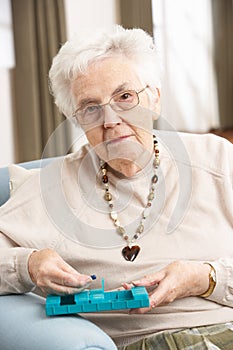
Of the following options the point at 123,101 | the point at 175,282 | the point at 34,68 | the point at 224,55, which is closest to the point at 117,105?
the point at 123,101

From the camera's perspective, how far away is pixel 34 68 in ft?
15.1

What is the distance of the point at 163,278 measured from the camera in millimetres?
1573

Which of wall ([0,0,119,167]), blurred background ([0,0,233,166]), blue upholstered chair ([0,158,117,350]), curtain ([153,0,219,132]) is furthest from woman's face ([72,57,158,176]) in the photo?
curtain ([153,0,219,132])

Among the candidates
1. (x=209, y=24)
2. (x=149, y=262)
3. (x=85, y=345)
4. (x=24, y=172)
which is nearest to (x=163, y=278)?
(x=149, y=262)

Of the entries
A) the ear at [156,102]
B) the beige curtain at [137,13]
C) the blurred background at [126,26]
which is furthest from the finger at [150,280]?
the beige curtain at [137,13]

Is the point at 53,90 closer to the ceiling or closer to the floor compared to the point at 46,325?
closer to the ceiling

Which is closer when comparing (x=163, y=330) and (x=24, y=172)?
(x=163, y=330)

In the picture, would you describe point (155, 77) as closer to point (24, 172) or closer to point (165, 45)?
point (24, 172)

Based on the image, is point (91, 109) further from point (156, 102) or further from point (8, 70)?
point (8, 70)

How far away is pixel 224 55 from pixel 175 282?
5991 millimetres

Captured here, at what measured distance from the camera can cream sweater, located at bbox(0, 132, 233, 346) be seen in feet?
5.56

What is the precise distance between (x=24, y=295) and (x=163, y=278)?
345 mm

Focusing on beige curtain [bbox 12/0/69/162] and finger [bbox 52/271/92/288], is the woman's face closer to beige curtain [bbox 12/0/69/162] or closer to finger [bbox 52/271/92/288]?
finger [bbox 52/271/92/288]

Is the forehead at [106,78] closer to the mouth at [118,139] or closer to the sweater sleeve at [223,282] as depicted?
the mouth at [118,139]
